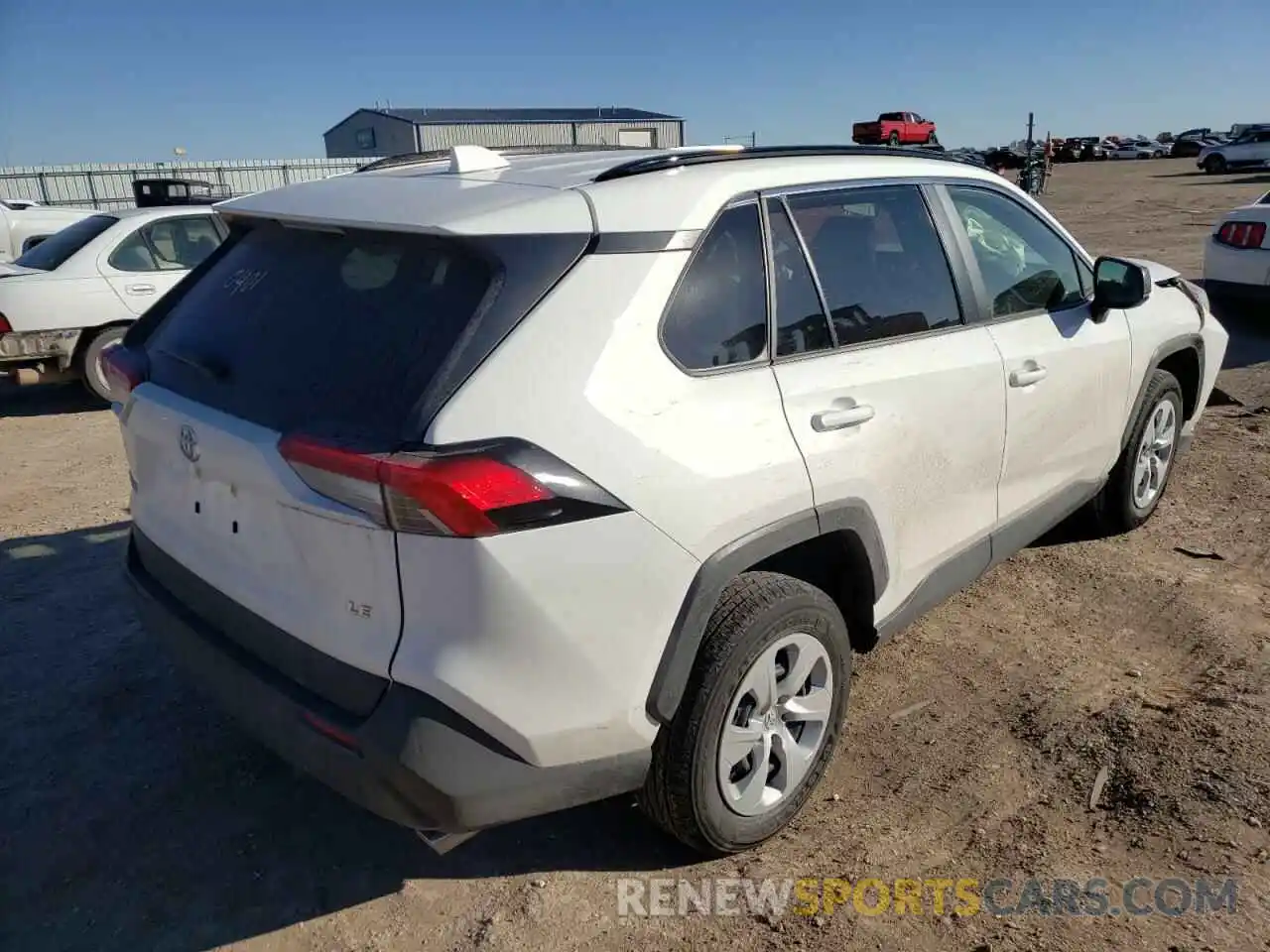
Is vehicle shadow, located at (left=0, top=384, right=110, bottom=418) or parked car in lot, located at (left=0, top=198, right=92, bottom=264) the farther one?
parked car in lot, located at (left=0, top=198, right=92, bottom=264)

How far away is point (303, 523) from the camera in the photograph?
211 cm

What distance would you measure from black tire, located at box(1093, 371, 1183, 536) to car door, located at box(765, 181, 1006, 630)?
1.36 m

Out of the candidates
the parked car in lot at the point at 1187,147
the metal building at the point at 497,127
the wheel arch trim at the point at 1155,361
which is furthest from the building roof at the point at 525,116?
the wheel arch trim at the point at 1155,361

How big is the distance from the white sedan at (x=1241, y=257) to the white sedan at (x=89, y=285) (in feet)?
27.9

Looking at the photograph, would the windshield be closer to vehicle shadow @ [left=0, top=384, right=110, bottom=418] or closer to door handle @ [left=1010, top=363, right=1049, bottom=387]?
vehicle shadow @ [left=0, top=384, right=110, bottom=418]

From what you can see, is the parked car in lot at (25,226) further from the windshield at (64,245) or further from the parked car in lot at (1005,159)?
the parked car in lot at (1005,159)

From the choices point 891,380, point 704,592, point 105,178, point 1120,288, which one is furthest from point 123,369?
point 105,178

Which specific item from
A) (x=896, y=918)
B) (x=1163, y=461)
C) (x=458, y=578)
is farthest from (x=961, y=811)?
(x=1163, y=461)

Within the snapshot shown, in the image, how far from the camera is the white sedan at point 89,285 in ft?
24.0

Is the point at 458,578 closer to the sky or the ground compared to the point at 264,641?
closer to the sky

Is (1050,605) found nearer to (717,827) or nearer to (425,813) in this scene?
(717,827)

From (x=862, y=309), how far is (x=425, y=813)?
6.14 ft

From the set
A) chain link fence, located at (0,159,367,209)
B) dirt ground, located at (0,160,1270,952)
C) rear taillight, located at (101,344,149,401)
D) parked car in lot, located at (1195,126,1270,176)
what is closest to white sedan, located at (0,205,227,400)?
dirt ground, located at (0,160,1270,952)

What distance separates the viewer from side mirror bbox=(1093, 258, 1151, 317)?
3795 millimetres
